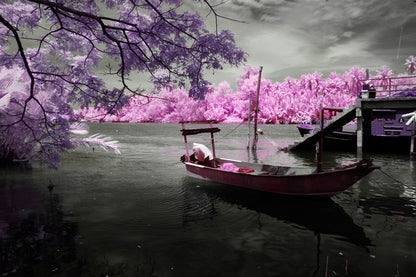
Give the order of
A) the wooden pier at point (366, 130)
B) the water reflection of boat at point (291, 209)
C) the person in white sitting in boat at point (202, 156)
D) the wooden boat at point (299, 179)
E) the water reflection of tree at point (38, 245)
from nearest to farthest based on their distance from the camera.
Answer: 1. the water reflection of tree at point (38, 245)
2. the water reflection of boat at point (291, 209)
3. the wooden boat at point (299, 179)
4. the person in white sitting in boat at point (202, 156)
5. the wooden pier at point (366, 130)

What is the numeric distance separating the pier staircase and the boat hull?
1139 cm

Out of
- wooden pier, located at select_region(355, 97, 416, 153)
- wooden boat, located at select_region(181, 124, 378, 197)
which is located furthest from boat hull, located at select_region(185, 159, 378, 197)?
wooden pier, located at select_region(355, 97, 416, 153)

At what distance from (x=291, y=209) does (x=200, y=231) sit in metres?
3.10

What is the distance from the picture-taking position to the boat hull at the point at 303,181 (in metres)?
8.09

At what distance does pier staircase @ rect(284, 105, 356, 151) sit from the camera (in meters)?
19.2

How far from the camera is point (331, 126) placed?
19.7 meters

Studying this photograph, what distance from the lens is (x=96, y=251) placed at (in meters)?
5.60

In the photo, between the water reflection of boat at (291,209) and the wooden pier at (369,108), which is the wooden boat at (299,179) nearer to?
the water reflection of boat at (291,209)

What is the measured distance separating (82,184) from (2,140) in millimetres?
7356

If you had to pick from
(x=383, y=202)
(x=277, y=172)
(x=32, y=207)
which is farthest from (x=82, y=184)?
(x=383, y=202)

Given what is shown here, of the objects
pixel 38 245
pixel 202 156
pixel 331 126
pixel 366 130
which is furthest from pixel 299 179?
pixel 366 130

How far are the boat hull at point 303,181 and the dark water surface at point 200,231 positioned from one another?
1.27ft

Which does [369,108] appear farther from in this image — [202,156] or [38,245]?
[38,245]

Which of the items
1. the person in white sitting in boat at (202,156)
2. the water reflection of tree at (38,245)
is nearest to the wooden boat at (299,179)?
the person in white sitting in boat at (202,156)
